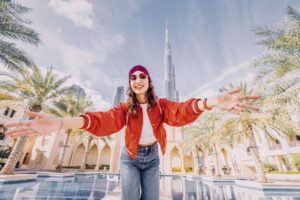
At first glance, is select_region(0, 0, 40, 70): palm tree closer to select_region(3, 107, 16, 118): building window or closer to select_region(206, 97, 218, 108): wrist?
select_region(206, 97, 218, 108): wrist

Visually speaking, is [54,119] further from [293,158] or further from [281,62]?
[293,158]

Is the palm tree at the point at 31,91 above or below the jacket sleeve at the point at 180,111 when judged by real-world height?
above

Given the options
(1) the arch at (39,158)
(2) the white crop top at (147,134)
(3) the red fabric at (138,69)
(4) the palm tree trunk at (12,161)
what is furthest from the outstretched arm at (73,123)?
(1) the arch at (39,158)

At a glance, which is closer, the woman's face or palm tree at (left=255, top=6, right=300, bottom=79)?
the woman's face

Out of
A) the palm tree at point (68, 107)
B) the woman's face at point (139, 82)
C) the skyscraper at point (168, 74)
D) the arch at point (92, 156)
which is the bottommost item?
the woman's face at point (139, 82)

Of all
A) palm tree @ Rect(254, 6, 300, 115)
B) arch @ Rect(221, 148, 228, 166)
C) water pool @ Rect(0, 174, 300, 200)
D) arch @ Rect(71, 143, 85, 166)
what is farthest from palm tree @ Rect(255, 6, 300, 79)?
arch @ Rect(71, 143, 85, 166)

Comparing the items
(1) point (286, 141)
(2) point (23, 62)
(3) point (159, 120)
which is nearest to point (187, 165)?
(1) point (286, 141)

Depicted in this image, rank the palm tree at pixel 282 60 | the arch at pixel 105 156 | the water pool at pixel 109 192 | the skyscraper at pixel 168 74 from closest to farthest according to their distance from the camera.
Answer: the water pool at pixel 109 192, the palm tree at pixel 282 60, the arch at pixel 105 156, the skyscraper at pixel 168 74

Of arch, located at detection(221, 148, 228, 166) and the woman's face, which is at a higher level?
arch, located at detection(221, 148, 228, 166)

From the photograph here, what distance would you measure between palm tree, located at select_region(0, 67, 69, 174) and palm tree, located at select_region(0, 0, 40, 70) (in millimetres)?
2890

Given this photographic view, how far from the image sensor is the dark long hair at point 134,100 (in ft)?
6.27

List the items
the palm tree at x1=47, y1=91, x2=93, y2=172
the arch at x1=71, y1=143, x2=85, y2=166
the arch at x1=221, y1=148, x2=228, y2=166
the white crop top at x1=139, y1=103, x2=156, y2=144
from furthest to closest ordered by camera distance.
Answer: the arch at x1=221, y1=148, x2=228, y2=166
the arch at x1=71, y1=143, x2=85, y2=166
the palm tree at x1=47, y1=91, x2=93, y2=172
the white crop top at x1=139, y1=103, x2=156, y2=144

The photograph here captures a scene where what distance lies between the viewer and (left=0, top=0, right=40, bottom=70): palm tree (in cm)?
735

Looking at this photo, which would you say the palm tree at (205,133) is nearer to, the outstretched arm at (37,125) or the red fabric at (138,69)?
the red fabric at (138,69)
